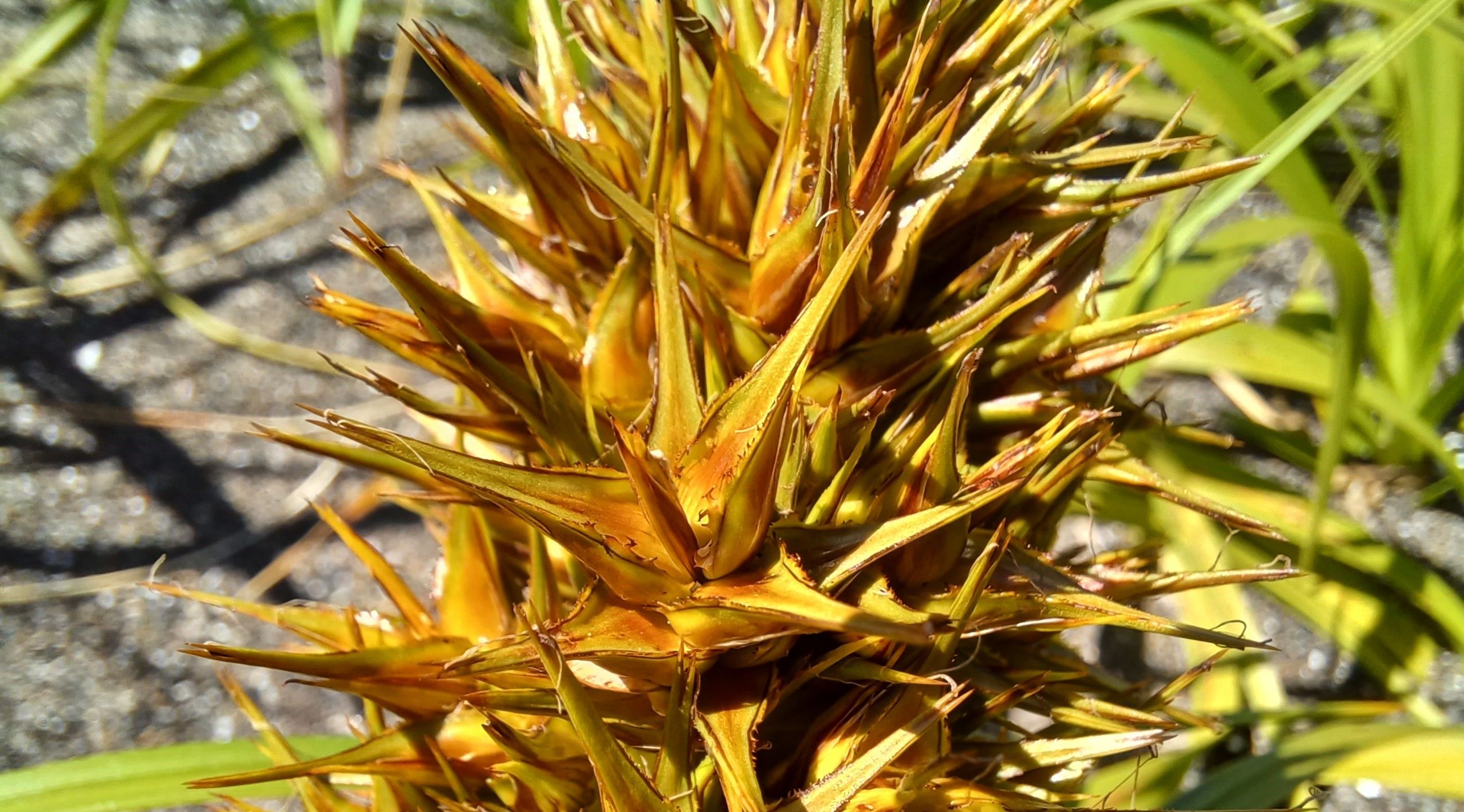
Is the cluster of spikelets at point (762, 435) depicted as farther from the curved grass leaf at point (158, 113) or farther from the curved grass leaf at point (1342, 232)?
the curved grass leaf at point (158, 113)

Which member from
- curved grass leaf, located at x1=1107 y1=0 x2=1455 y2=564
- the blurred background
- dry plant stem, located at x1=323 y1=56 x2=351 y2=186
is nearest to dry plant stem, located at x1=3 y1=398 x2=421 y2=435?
the blurred background

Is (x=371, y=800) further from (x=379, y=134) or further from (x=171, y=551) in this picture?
(x=379, y=134)

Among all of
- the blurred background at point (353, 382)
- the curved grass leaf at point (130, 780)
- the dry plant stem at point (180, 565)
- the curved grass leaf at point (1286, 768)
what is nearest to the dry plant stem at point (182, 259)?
the blurred background at point (353, 382)

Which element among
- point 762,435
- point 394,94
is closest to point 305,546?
point 394,94

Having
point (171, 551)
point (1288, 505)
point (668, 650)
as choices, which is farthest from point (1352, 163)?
point (171, 551)

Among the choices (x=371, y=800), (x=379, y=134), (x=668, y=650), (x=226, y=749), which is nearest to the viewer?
(x=668, y=650)

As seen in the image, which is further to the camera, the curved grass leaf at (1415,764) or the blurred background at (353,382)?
the blurred background at (353,382)

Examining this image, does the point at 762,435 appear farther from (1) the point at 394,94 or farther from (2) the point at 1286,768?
(1) the point at 394,94
